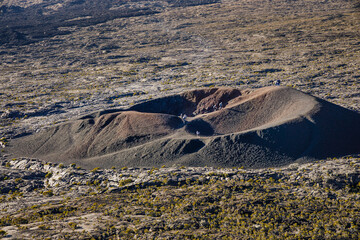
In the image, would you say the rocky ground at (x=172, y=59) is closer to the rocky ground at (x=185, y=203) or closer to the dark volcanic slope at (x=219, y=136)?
the dark volcanic slope at (x=219, y=136)

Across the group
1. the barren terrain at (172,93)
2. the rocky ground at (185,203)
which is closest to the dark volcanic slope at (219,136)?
the barren terrain at (172,93)

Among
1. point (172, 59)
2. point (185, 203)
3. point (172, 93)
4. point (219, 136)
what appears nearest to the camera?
point (185, 203)

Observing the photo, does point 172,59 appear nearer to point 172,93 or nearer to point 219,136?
point 172,93

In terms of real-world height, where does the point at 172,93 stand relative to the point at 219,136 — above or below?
below

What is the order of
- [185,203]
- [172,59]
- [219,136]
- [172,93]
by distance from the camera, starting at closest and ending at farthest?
[185,203], [219,136], [172,93], [172,59]

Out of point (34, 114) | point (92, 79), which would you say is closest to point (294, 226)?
point (34, 114)

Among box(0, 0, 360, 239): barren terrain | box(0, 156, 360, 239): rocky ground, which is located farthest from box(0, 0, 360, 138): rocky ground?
box(0, 156, 360, 239): rocky ground

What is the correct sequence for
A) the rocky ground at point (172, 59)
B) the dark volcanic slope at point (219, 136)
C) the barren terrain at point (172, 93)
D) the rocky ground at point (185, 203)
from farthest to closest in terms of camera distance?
the rocky ground at point (172, 59)
the dark volcanic slope at point (219, 136)
the barren terrain at point (172, 93)
the rocky ground at point (185, 203)

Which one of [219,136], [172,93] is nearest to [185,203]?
[219,136]
